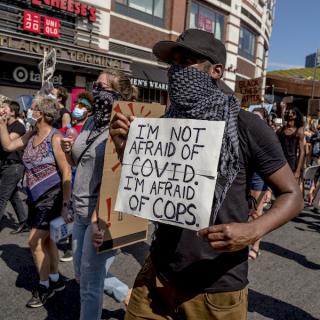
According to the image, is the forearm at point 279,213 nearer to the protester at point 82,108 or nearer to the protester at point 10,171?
the protester at point 82,108

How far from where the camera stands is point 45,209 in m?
3.55

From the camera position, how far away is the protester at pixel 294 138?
21.3 feet

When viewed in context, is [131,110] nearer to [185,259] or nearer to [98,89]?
[98,89]

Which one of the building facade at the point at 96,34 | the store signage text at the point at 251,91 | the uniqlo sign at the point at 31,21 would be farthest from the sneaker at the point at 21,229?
the uniqlo sign at the point at 31,21

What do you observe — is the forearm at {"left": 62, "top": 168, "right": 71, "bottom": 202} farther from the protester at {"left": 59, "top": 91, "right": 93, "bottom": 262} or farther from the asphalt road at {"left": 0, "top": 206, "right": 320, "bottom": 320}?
the protester at {"left": 59, "top": 91, "right": 93, "bottom": 262}

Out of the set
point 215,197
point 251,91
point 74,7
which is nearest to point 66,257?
point 215,197

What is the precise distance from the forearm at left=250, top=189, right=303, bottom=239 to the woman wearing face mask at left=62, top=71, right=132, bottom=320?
123cm

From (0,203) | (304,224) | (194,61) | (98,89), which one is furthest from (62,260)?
(304,224)

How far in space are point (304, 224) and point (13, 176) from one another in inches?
194

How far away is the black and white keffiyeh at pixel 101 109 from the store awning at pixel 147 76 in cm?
1522

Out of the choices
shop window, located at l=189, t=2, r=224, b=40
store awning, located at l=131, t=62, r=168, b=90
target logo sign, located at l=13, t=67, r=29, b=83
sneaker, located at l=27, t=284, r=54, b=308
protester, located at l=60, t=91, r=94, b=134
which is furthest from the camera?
shop window, located at l=189, t=2, r=224, b=40

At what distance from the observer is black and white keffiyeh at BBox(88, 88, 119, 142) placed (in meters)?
2.75

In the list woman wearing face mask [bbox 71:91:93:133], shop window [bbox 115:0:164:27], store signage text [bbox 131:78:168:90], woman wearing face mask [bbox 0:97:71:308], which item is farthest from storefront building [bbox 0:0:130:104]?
woman wearing face mask [bbox 0:97:71:308]

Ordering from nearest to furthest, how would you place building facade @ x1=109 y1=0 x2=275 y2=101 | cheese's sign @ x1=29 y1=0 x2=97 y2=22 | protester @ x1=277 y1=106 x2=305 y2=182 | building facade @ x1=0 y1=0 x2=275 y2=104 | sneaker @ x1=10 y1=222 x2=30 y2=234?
sneaker @ x1=10 y1=222 x2=30 y2=234
protester @ x1=277 y1=106 x2=305 y2=182
building facade @ x1=0 y1=0 x2=275 y2=104
cheese's sign @ x1=29 y1=0 x2=97 y2=22
building facade @ x1=109 y1=0 x2=275 y2=101
